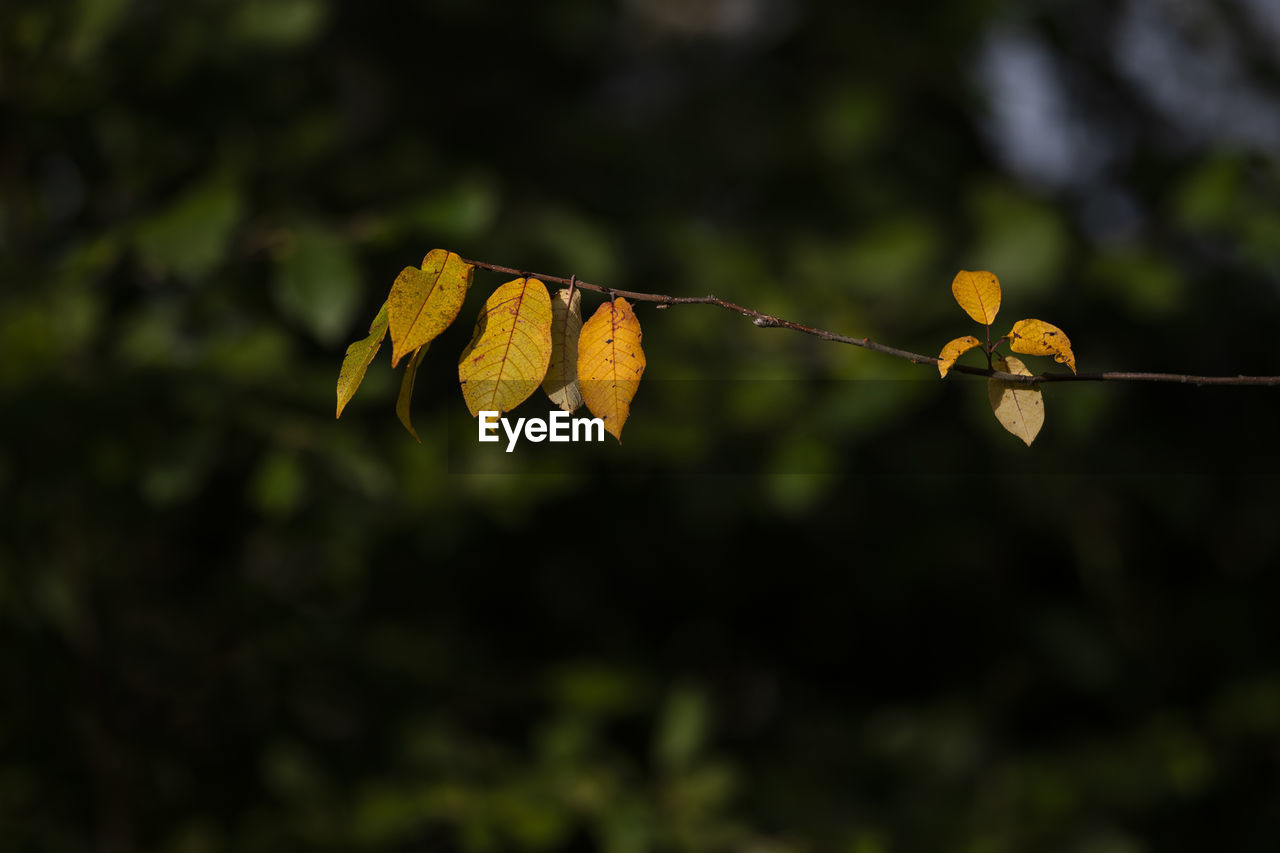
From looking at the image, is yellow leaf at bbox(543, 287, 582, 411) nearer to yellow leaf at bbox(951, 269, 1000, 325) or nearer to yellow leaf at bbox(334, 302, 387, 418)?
yellow leaf at bbox(334, 302, 387, 418)

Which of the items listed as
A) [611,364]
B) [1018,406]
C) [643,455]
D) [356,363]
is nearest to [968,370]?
[1018,406]

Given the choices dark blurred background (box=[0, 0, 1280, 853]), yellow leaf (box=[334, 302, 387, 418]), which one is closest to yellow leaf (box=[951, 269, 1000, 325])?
yellow leaf (box=[334, 302, 387, 418])

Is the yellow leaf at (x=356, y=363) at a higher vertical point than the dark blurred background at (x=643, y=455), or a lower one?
lower

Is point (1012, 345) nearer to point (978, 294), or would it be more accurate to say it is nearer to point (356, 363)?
point (978, 294)

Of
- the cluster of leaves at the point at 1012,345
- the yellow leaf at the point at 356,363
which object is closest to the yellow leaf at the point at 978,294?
the cluster of leaves at the point at 1012,345

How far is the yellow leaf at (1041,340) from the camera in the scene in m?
0.50

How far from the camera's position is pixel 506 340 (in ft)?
1.66

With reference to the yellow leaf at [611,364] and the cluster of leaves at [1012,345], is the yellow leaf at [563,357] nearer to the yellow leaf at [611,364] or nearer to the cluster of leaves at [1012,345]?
the yellow leaf at [611,364]

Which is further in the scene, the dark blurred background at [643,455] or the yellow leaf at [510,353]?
the dark blurred background at [643,455]

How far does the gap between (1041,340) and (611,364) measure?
0.20m

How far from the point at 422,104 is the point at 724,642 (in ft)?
3.82

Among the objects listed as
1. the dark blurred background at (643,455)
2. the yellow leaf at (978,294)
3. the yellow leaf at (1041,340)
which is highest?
the dark blurred background at (643,455)

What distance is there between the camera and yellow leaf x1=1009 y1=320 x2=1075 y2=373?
502 mm

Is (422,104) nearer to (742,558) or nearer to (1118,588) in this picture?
(742,558)
